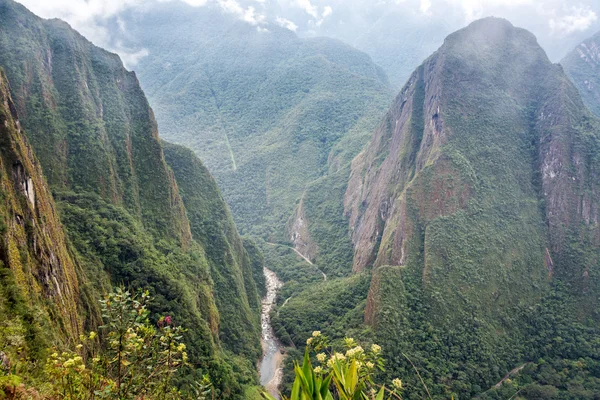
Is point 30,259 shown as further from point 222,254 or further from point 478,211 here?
point 478,211

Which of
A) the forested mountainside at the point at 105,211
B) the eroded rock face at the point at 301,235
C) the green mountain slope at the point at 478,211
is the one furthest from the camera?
the eroded rock face at the point at 301,235

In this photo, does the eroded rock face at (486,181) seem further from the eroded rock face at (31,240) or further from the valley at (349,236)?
the eroded rock face at (31,240)

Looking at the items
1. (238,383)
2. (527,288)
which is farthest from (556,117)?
(238,383)

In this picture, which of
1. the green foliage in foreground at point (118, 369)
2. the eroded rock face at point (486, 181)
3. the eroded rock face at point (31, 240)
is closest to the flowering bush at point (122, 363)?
the green foliage in foreground at point (118, 369)

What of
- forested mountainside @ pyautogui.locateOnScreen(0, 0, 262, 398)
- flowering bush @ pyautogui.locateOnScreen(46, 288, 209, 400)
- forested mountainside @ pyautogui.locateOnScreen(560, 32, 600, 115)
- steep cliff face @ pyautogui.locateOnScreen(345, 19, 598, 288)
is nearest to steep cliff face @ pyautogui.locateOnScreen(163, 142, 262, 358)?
forested mountainside @ pyautogui.locateOnScreen(0, 0, 262, 398)

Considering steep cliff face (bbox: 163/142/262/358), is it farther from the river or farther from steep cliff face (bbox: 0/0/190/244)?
steep cliff face (bbox: 0/0/190/244)

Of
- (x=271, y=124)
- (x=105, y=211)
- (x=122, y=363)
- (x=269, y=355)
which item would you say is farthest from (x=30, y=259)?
(x=271, y=124)
